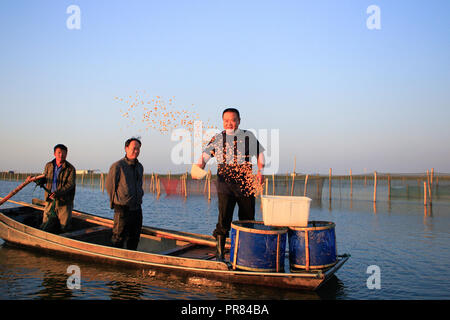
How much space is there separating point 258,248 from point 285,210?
61cm

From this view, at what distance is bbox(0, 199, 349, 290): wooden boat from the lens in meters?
4.42

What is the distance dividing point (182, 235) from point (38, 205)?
490cm

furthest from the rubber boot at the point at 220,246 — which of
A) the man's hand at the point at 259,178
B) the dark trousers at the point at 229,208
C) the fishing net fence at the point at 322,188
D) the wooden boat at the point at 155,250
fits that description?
the fishing net fence at the point at 322,188

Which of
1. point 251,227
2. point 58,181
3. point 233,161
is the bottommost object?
point 251,227

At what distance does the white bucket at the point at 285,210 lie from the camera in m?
4.20

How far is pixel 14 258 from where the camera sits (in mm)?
6629

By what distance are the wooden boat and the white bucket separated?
0.66 metres

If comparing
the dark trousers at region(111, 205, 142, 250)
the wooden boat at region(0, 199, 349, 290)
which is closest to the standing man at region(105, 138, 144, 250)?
the dark trousers at region(111, 205, 142, 250)

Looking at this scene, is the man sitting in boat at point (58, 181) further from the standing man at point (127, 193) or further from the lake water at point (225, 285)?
the standing man at point (127, 193)

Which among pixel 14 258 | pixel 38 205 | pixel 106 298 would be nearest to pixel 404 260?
pixel 106 298

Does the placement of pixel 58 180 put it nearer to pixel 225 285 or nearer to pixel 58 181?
pixel 58 181

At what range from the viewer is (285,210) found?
4297 mm

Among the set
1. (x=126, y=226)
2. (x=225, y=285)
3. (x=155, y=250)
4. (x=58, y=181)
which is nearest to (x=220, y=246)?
(x=225, y=285)
